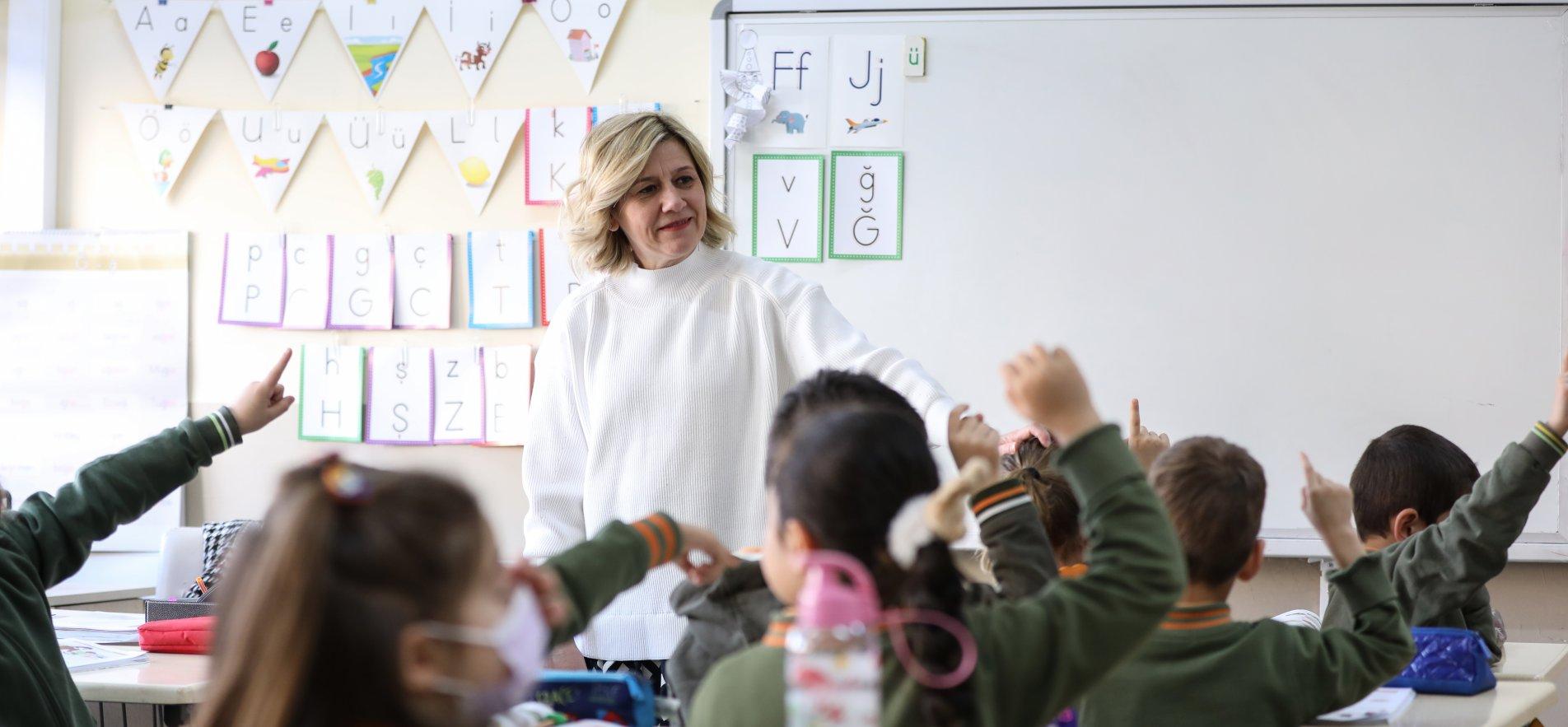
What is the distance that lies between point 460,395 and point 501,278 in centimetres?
33

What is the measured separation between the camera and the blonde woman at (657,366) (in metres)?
1.95

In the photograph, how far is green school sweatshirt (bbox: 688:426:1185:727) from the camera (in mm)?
910

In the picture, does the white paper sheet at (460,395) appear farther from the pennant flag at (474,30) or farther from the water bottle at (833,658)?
the water bottle at (833,658)

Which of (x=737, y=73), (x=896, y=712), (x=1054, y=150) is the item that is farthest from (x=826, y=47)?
(x=896, y=712)

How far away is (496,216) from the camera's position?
344 cm

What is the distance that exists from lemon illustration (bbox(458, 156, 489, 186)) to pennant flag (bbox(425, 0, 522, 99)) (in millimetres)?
177

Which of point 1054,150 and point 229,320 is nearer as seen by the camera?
point 1054,150

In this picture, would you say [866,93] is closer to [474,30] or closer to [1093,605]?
[474,30]

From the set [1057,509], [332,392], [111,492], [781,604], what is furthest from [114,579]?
[781,604]

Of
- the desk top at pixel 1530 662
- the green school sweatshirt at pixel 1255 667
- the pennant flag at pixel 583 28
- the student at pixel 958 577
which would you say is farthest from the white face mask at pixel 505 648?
the pennant flag at pixel 583 28

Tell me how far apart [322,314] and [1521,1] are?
10.2 feet

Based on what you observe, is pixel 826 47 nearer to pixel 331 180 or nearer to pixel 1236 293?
pixel 1236 293

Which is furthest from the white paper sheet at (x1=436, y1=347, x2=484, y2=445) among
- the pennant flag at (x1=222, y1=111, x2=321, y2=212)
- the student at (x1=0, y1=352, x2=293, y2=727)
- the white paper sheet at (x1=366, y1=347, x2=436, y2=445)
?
the student at (x1=0, y1=352, x2=293, y2=727)

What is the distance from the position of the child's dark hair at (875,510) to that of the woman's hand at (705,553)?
261 mm
